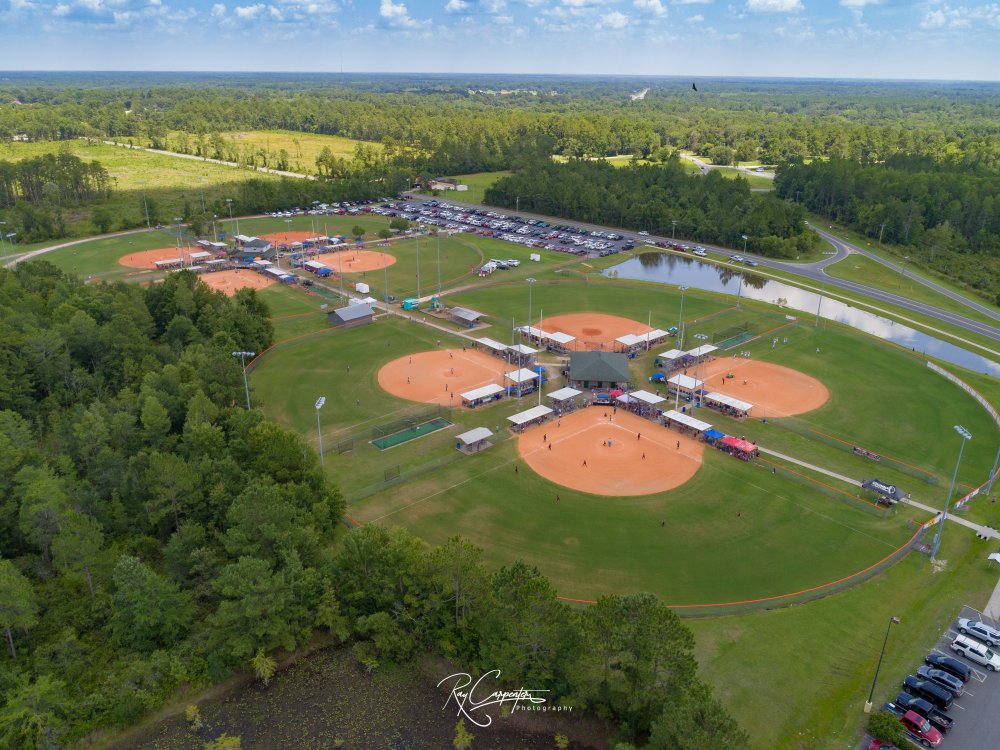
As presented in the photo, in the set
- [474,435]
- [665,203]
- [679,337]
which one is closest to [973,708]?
[474,435]

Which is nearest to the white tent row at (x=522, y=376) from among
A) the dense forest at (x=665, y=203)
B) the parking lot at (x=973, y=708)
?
the parking lot at (x=973, y=708)

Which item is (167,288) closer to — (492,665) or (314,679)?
(314,679)

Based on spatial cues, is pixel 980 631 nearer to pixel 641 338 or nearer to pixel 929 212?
pixel 641 338

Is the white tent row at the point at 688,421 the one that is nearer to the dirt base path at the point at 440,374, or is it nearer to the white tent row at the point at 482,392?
the white tent row at the point at 482,392

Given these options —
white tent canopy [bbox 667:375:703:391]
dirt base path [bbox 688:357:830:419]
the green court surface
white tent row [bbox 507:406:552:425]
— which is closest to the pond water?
dirt base path [bbox 688:357:830:419]

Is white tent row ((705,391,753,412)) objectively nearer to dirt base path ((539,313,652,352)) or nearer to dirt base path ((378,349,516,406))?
dirt base path ((539,313,652,352))

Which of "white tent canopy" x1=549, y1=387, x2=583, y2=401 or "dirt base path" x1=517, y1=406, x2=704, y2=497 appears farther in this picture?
"white tent canopy" x1=549, y1=387, x2=583, y2=401

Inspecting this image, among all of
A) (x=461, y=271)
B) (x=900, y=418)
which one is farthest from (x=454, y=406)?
(x=461, y=271)
